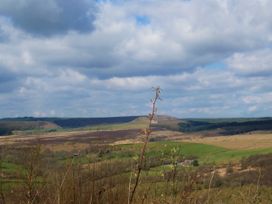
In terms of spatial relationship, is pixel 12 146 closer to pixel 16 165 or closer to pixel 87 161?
pixel 16 165

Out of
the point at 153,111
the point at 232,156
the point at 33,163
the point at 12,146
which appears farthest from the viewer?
the point at 232,156

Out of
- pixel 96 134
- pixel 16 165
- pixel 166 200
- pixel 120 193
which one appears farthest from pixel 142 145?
pixel 96 134

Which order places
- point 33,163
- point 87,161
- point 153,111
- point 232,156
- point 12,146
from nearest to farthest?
point 153,111
point 33,163
point 87,161
point 12,146
point 232,156

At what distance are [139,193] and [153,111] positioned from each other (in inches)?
68.2

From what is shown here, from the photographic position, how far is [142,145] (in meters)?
3.87

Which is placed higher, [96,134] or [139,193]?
[96,134]

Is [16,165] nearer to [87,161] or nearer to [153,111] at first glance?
[87,161]

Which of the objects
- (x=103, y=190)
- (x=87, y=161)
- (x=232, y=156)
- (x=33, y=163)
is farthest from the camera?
(x=232, y=156)

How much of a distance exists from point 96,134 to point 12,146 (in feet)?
3.52

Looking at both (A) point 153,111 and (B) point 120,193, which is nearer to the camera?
(A) point 153,111

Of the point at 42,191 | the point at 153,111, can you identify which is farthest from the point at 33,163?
the point at 153,111

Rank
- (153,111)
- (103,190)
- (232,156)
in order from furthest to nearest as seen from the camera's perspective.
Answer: (232,156) → (103,190) → (153,111)

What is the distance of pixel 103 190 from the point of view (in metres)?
5.06

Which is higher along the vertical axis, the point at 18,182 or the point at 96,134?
the point at 96,134
